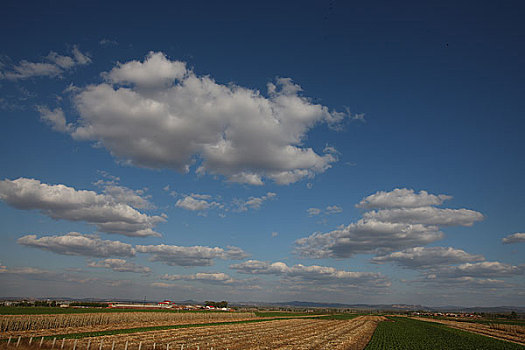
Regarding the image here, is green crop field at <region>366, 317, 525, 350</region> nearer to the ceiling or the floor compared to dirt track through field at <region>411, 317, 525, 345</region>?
nearer to the ceiling

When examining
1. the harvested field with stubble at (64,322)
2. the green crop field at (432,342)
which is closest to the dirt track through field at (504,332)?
the green crop field at (432,342)

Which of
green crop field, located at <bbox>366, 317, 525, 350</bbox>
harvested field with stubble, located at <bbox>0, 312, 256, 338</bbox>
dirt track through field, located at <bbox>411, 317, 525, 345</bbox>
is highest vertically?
harvested field with stubble, located at <bbox>0, 312, 256, 338</bbox>

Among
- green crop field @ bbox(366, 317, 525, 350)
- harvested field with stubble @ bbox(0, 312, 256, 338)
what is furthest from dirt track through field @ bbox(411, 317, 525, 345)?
harvested field with stubble @ bbox(0, 312, 256, 338)

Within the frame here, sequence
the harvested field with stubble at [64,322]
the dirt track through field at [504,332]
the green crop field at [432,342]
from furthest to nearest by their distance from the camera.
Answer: the dirt track through field at [504,332], the harvested field with stubble at [64,322], the green crop field at [432,342]

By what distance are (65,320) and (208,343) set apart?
1270 inches

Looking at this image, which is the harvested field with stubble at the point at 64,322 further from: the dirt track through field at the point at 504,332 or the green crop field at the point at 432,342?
the dirt track through field at the point at 504,332

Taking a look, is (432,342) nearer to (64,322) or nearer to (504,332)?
(504,332)

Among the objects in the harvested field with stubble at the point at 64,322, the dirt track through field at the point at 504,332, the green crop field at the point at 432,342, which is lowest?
the dirt track through field at the point at 504,332

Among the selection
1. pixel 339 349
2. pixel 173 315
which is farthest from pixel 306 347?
pixel 173 315

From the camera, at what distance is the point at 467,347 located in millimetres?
52031

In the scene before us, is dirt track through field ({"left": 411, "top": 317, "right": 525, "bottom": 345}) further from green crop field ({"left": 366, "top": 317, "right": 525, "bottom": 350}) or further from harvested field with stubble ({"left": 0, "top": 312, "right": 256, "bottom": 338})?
harvested field with stubble ({"left": 0, "top": 312, "right": 256, "bottom": 338})

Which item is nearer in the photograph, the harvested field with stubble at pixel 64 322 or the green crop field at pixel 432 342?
the green crop field at pixel 432 342

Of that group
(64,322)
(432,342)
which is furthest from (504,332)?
(64,322)

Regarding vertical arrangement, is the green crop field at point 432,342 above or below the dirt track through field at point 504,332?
above
